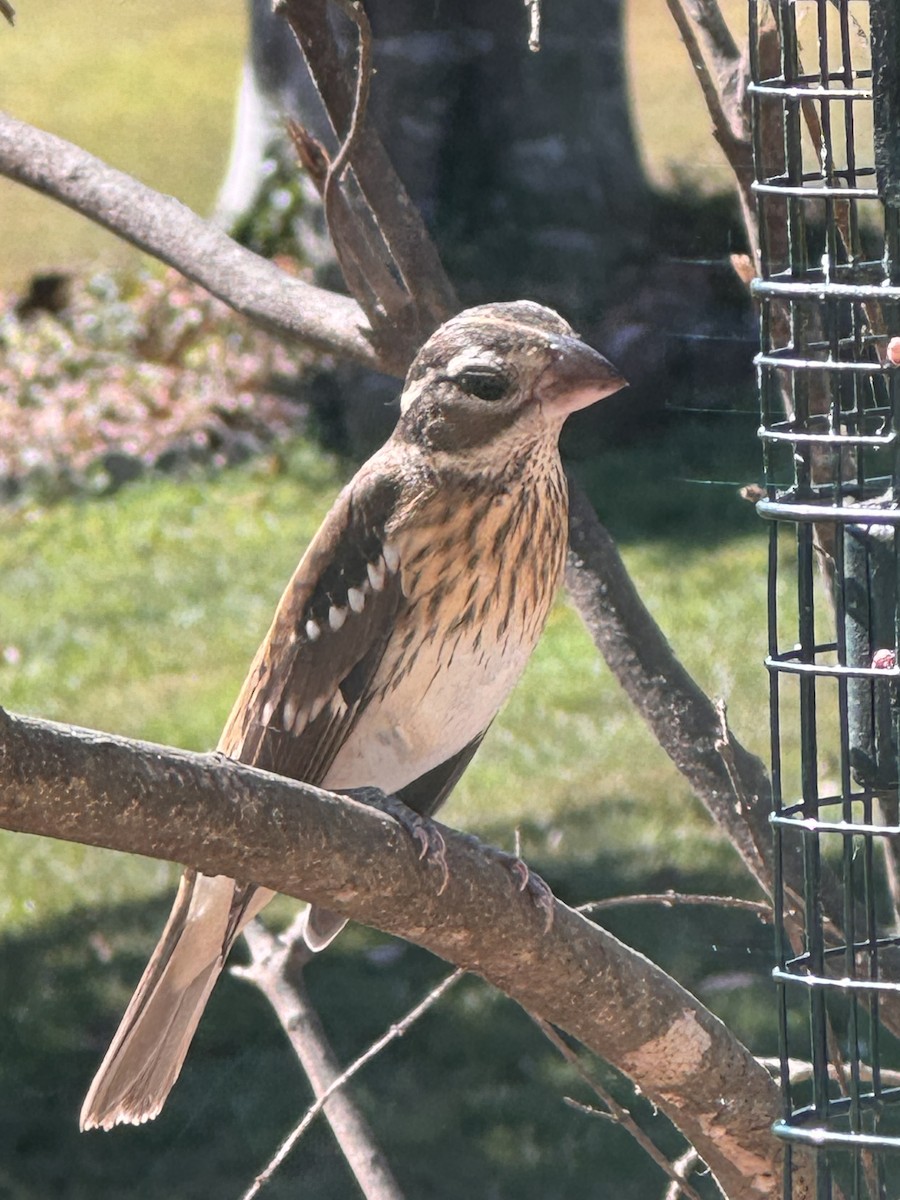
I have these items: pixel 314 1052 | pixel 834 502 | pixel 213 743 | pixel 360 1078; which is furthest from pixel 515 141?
pixel 834 502

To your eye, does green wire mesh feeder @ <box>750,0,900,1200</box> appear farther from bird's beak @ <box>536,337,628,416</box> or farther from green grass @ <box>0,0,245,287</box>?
green grass @ <box>0,0,245,287</box>

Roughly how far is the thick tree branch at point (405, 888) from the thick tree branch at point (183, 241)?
118 cm

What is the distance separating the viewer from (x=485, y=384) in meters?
3.22

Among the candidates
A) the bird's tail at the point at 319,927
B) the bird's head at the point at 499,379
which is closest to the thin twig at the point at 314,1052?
the bird's tail at the point at 319,927

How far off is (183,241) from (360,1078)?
9.43 ft

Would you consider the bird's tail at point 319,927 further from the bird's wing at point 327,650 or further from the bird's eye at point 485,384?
the bird's eye at point 485,384

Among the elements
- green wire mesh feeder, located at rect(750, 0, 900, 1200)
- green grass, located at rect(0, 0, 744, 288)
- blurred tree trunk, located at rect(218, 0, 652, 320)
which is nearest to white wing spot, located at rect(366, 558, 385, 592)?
green wire mesh feeder, located at rect(750, 0, 900, 1200)

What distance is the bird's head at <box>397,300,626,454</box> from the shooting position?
122 inches

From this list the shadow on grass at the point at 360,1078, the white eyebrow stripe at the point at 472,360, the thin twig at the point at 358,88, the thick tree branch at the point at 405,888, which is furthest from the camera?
the shadow on grass at the point at 360,1078

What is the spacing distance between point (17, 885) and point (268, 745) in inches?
147

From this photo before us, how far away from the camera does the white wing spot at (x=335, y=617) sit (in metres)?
3.25

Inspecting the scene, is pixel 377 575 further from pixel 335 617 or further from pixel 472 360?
pixel 472 360

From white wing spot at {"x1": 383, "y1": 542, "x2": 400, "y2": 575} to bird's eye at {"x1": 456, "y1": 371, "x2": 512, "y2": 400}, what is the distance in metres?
0.30

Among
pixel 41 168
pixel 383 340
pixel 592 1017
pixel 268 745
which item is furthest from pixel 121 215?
pixel 592 1017
